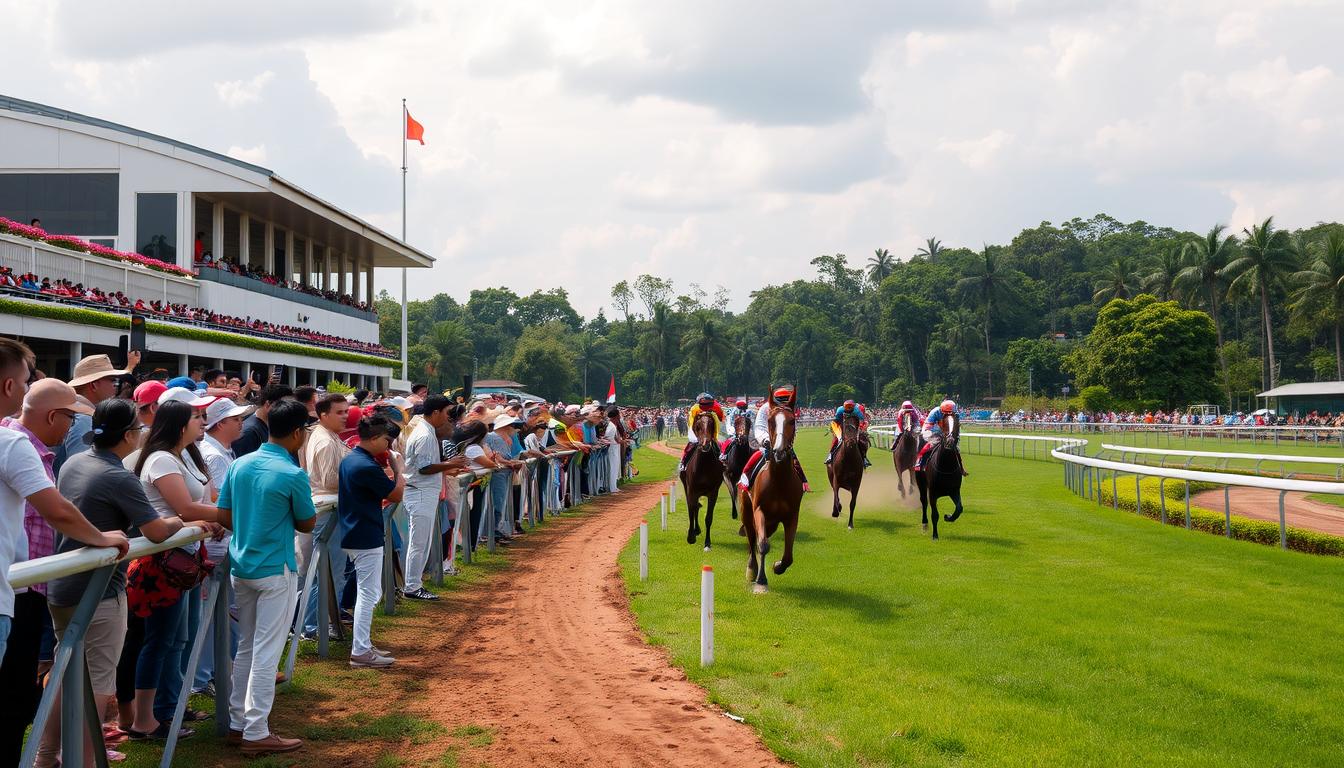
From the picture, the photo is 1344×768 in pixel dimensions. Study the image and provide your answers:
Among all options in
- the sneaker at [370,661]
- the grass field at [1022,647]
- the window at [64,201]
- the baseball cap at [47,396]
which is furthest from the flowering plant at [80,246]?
the baseball cap at [47,396]

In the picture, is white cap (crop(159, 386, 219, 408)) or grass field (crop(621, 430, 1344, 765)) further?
grass field (crop(621, 430, 1344, 765))

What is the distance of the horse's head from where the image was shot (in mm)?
10258

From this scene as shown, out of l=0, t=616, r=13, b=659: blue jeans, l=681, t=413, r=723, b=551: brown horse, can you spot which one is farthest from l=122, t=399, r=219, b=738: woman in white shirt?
l=681, t=413, r=723, b=551: brown horse

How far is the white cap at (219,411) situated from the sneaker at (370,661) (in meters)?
2.09

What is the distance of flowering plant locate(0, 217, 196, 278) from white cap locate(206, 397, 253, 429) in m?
18.2

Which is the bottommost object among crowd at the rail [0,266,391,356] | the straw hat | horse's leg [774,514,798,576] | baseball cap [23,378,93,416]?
horse's leg [774,514,798,576]

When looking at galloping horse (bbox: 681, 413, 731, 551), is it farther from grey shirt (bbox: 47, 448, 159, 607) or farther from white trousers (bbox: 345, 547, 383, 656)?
grey shirt (bbox: 47, 448, 159, 607)

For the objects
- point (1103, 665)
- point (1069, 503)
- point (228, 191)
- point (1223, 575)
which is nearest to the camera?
point (1103, 665)

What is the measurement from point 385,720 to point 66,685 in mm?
2338

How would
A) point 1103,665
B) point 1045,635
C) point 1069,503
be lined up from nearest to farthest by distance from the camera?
point 1103,665, point 1045,635, point 1069,503

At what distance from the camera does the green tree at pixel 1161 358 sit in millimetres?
64188

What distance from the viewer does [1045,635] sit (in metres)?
Result: 8.21

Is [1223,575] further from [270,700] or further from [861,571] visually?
[270,700]

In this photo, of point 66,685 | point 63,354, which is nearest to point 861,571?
point 66,685
